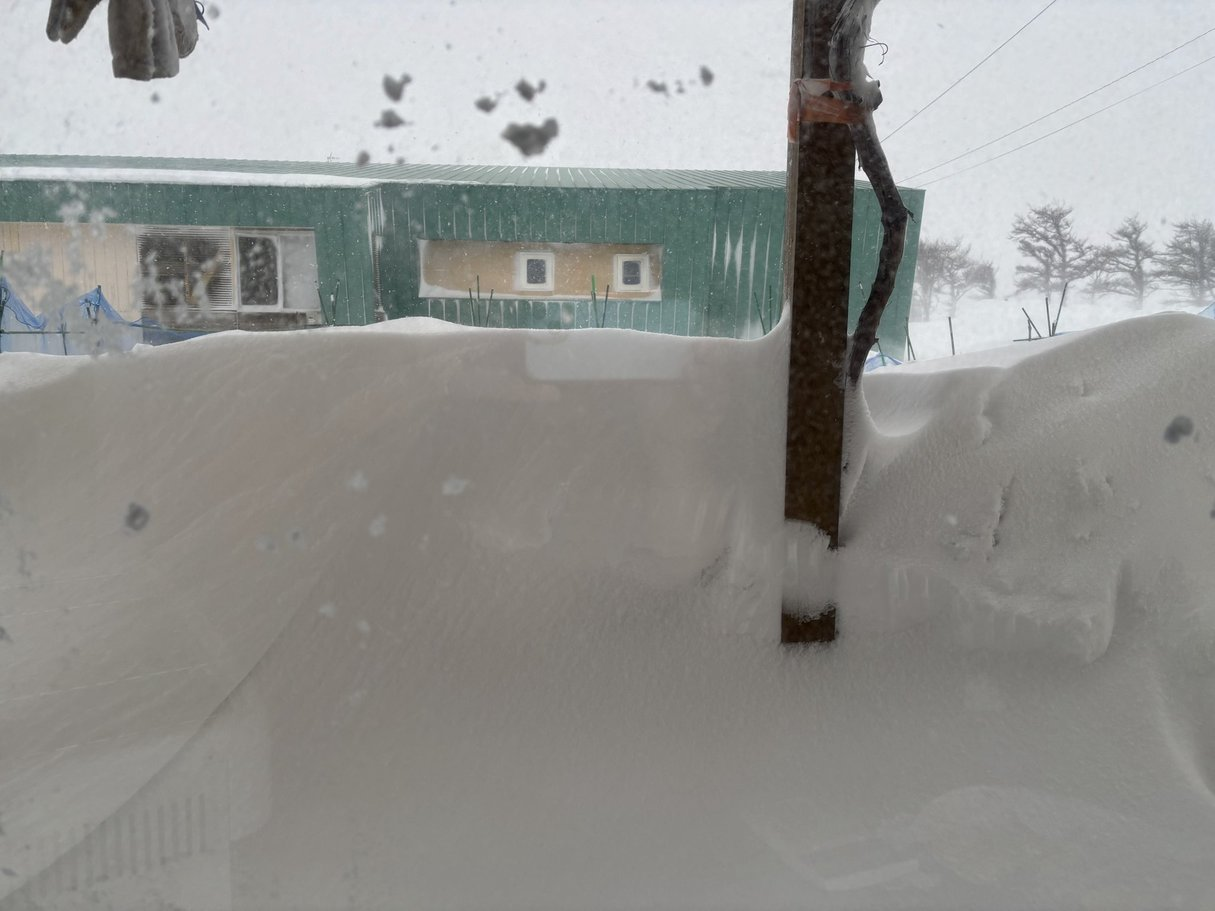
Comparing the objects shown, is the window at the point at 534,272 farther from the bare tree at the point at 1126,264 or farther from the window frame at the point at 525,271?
the bare tree at the point at 1126,264

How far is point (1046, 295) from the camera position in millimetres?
2545

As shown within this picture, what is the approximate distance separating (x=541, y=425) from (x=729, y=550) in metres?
0.50

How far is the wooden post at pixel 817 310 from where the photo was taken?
156cm

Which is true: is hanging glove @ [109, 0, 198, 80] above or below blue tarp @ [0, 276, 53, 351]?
above

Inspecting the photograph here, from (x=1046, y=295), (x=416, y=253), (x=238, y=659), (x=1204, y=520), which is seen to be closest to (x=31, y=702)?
(x=238, y=659)

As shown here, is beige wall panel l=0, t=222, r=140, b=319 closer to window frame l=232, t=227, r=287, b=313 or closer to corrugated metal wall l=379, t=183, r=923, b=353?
window frame l=232, t=227, r=287, b=313

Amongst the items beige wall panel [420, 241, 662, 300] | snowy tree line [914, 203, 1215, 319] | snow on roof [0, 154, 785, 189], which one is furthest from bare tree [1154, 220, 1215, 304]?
beige wall panel [420, 241, 662, 300]

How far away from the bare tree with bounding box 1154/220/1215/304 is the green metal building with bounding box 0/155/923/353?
37.0 inches

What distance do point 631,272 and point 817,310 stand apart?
106 inches

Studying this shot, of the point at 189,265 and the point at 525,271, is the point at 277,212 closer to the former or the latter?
the point at 189,265

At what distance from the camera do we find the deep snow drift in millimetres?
1143

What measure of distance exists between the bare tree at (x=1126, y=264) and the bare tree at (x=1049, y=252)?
5 cm

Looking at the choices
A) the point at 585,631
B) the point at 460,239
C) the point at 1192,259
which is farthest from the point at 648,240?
the point at 585,631

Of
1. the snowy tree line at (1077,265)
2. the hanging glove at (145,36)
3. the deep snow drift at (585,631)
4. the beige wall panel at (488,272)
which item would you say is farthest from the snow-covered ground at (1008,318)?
the hanging glove at (145,36)
